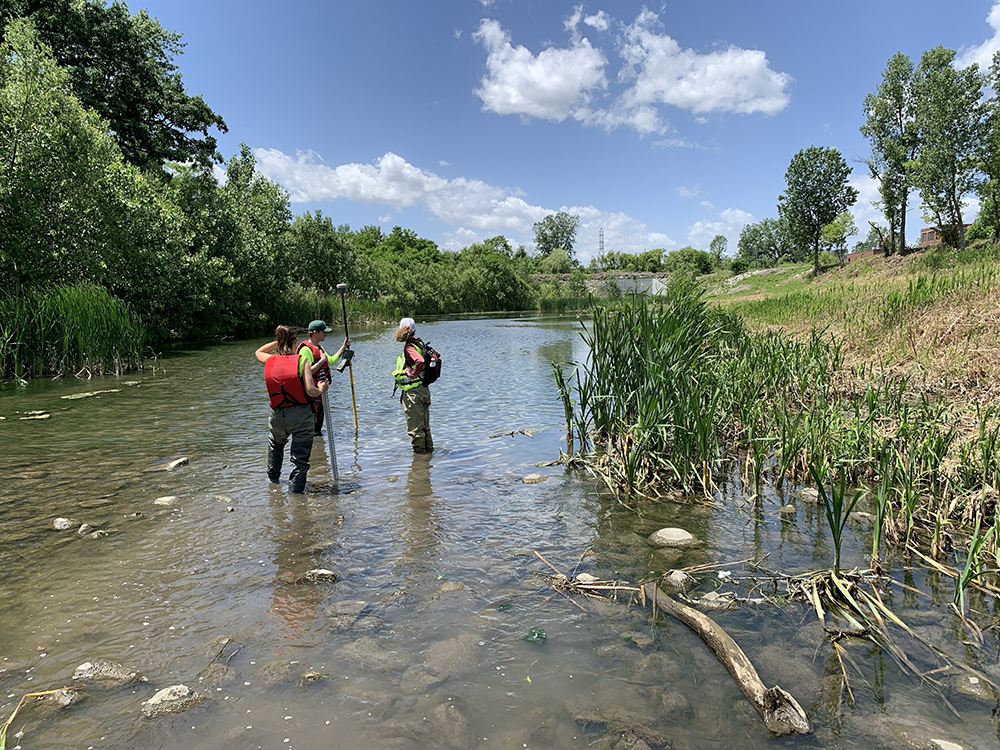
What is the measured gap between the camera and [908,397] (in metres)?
8.67

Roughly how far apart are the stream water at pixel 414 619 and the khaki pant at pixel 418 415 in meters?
0.99

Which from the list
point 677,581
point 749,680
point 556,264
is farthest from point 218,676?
point 556,264

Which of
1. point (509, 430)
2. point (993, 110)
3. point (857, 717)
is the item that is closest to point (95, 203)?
point (509, 430)

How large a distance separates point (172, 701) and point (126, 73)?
4543 cm

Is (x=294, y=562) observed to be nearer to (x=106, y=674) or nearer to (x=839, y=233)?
(x=106, y=674)

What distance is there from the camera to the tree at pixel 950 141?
46.3 m

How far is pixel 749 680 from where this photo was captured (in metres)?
3.66

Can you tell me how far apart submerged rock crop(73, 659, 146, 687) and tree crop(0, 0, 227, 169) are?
36566mm

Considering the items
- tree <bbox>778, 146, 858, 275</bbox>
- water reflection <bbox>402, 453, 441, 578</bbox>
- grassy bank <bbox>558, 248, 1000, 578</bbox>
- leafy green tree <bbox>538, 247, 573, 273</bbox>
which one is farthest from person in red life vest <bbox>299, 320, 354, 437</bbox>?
leafy green tree <bbox>538, 247, 573, 273</bbox>

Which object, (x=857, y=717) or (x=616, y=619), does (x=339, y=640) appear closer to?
(x=616, y=619)

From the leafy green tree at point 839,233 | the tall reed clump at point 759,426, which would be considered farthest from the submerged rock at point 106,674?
the leafy green tree at point 839,233

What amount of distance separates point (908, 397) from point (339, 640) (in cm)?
865

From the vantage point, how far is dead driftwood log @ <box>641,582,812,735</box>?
3365mm

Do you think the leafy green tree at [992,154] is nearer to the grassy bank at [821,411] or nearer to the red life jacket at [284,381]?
the grassy bank at [821,411]
